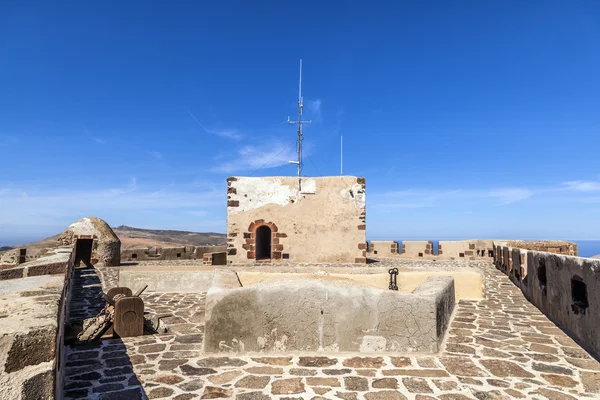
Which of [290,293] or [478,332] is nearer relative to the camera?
[290,293]

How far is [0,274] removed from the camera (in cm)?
670

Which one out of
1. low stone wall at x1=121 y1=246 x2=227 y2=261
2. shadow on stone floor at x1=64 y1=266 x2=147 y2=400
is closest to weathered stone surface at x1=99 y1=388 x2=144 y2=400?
shadow on stone floor at x1=64 y1=266 x2=147 y2=400

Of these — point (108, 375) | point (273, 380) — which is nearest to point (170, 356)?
point (108, 375)

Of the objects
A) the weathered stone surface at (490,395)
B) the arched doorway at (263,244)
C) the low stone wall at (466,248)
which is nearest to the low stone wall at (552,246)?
the low stone wall at (466,248)

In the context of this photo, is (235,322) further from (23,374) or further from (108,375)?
(23,374)

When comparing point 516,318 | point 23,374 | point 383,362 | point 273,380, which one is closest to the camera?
point 23,374

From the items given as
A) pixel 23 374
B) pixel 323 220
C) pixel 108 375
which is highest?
pixel 323 220

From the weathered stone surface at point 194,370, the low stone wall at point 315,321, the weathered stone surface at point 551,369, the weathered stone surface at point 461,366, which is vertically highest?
the low stone wall at point 315,321

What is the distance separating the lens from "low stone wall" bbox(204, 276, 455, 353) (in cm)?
452

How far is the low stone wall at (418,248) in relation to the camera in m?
19.4

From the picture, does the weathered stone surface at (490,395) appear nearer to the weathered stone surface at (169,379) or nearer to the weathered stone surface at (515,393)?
the weathered stone surface at (515,393)

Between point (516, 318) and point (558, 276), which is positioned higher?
point (558, 276)

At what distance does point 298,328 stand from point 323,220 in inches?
412

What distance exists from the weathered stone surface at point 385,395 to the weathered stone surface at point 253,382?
0.95m
